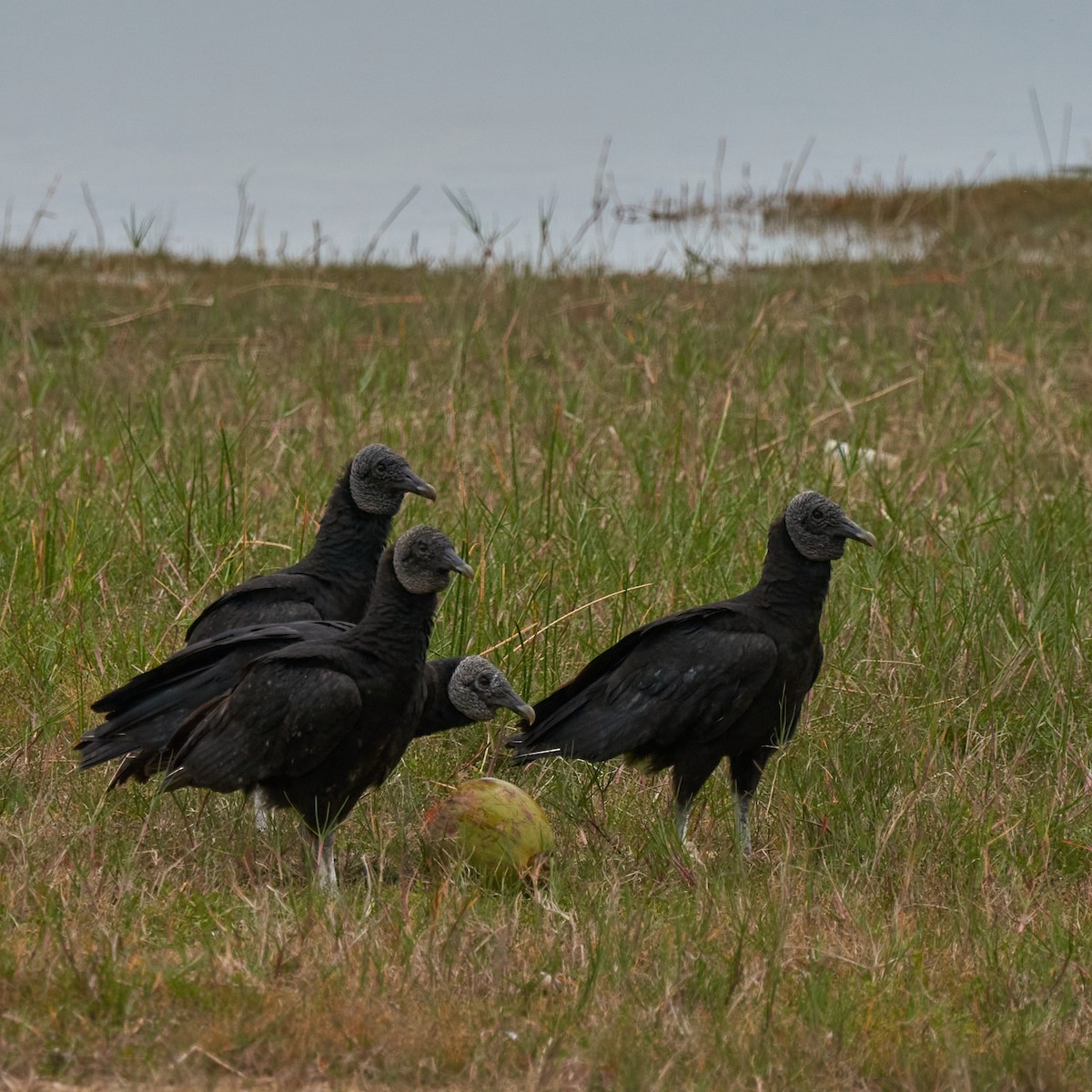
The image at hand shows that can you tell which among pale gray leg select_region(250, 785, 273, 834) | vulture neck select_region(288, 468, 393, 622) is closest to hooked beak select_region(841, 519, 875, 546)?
vulture neck select_region(288, 468, 393, 622)

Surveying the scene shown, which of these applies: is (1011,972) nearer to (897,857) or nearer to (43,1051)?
(897,857)

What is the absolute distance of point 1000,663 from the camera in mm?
4191

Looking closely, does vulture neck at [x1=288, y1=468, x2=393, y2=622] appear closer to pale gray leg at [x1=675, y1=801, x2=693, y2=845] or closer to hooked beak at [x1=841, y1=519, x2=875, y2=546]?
pale gray leg at [x1=675, y1=801, x2=693, y2=845]

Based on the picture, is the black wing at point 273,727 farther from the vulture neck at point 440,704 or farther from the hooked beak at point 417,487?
the hooked beak at point 417,487

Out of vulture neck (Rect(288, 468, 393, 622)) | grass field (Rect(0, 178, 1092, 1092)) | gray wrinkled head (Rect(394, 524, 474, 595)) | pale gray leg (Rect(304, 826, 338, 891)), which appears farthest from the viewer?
vulture neck (Rect(288, 468, 393, 622))

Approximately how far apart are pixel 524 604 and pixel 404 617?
138cm

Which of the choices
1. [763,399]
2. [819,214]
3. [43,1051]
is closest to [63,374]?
[763,399]

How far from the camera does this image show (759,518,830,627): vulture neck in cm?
345

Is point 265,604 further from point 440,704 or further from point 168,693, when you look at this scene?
point 440,704

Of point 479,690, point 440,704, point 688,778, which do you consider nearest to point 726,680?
point 688,778

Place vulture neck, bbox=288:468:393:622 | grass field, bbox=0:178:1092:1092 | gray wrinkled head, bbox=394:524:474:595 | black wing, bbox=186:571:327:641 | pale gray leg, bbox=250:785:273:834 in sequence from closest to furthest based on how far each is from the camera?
grass field, bbox=0:178:1092:1092 < gray wrinkled head, bbox=394:524:474:595 < pale gray leg, bbox=250:785:273:834 < black wing, bbox=186:571:327:641 < vulture neck, bbox=288:468:393:622

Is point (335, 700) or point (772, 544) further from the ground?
point (772, 544)

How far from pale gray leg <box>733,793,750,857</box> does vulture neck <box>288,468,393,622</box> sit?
43.3 inches

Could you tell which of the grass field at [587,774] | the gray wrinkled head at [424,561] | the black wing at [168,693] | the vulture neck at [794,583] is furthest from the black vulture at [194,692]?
the vulture neck at [794,583]
